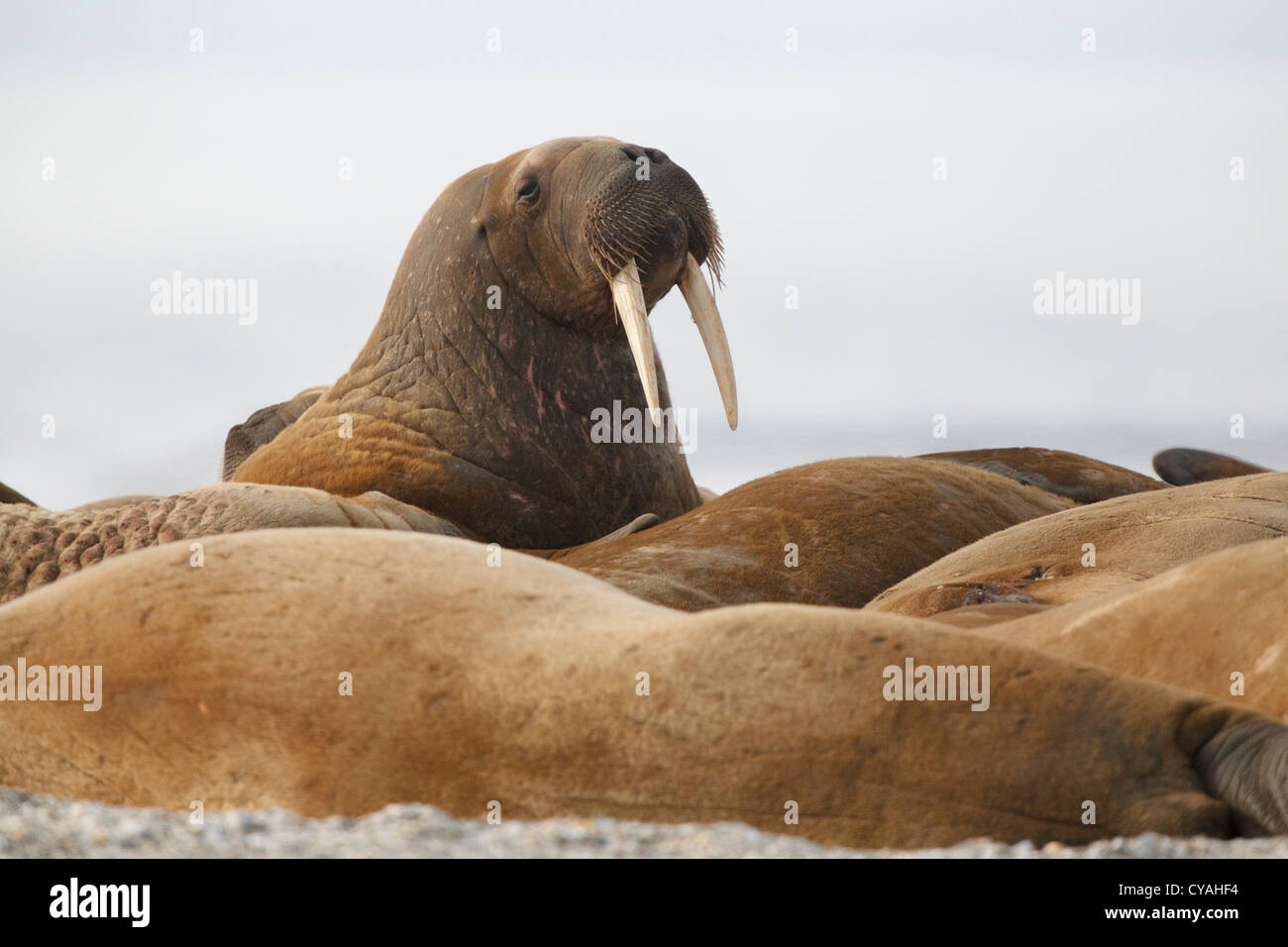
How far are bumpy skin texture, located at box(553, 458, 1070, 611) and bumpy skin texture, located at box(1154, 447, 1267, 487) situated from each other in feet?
6.66

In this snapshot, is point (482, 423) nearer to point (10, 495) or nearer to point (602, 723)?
point (10, 495)

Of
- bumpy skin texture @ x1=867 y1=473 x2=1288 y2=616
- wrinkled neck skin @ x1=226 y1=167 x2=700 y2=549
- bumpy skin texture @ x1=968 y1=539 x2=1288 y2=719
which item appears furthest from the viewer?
wrinkled neck skin @ x1=226 y1=167 x2=700 y2=549

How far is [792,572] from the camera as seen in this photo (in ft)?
19.6

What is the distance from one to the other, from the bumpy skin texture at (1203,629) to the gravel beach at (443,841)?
648 mm

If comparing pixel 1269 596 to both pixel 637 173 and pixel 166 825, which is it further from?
pixel 637 173

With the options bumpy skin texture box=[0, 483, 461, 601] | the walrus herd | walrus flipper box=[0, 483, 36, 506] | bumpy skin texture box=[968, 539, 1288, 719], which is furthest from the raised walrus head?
bumpy skin texture box=[968, 539, 1288, 719]

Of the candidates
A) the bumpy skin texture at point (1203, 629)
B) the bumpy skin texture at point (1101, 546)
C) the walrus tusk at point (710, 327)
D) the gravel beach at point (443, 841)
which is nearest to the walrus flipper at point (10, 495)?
the walrus tusk at point (710, 327)

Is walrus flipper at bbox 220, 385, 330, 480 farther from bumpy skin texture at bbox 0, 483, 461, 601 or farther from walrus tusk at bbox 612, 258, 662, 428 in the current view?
bumpy skin texture at bbox 0, 483, 461, 601

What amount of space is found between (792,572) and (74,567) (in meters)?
2.47

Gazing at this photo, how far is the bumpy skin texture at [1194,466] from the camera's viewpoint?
Result: 341 inches

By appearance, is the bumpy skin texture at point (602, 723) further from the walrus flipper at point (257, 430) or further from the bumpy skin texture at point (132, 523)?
the walrus flipper at point (257, 430)

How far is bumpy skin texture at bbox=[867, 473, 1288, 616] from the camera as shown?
4.57m
